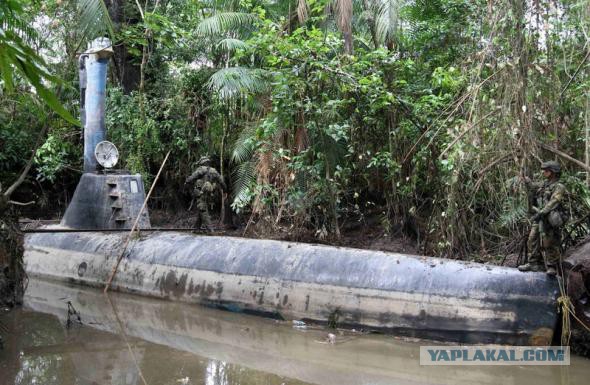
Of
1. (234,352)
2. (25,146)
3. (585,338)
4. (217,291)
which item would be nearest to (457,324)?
(585,338)

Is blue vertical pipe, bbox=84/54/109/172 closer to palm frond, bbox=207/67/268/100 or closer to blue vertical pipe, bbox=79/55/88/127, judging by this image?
blue vertical pipe, bbox=79/55/88/127

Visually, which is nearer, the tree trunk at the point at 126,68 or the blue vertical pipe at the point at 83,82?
the blue vertical pipe at the point at 83,82

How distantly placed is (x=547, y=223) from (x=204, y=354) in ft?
14.2

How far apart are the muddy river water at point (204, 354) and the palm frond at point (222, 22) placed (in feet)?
21.1

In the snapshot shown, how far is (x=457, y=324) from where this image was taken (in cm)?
683

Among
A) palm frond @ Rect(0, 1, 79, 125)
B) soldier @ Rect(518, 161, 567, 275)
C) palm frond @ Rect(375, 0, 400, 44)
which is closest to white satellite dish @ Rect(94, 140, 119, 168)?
palm frond @ Rect(375, 0, 400, 44)

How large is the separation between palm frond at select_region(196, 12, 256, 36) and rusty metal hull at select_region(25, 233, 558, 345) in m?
4.76

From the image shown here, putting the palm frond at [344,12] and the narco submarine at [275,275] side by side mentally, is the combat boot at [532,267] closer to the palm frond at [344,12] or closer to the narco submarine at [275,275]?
the narco submarine at [275,275]

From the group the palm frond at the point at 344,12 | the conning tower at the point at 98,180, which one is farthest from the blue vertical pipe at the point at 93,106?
the palm frond at the point at 344,12

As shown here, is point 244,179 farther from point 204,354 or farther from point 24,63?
point 24,63

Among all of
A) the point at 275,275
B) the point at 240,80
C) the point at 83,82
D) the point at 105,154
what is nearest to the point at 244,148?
the point at 240,80

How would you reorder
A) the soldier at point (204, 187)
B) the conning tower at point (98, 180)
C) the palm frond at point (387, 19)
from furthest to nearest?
1. the conning tower at point (98, 180)
2. the soldier at point (204, 187)
3. the palm frond at point (387, 19)

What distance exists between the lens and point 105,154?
11.6 meters

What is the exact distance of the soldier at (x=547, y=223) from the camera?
6676mm
